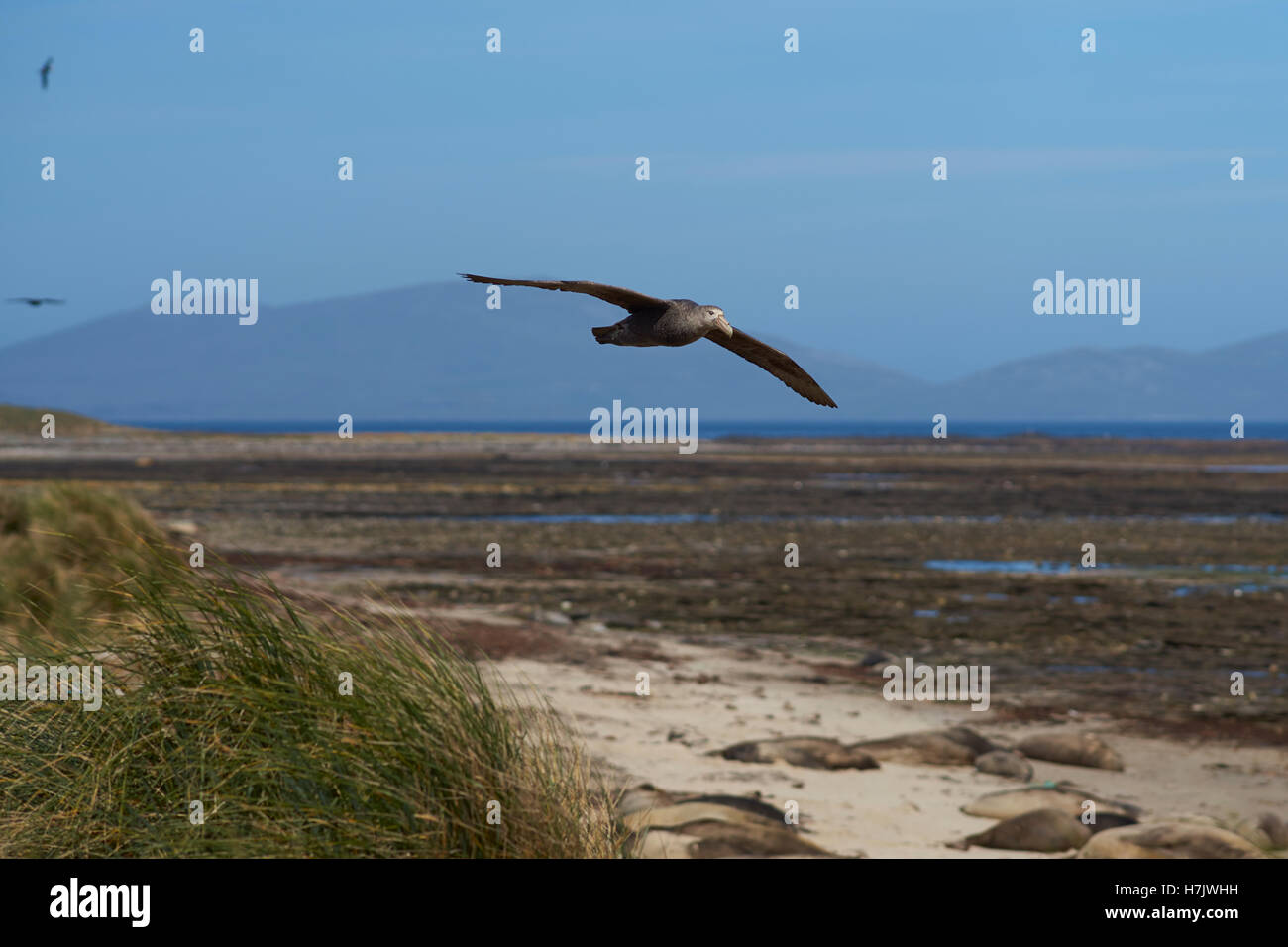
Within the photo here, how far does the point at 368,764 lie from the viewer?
580 centimetres

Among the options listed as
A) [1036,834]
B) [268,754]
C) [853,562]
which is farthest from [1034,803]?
[853,562]

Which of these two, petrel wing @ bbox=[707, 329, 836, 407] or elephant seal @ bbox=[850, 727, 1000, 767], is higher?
petrel wing @ bbox=[707, 329, 836, 407]

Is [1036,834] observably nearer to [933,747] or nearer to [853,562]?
[933,747]

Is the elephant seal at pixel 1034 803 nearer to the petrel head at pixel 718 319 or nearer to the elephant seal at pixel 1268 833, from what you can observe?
the elephant seal at pixel 1268 833

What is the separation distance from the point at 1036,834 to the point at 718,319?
735cm

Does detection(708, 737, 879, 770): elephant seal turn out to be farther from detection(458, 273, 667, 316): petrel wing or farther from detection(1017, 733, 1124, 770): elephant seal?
detection(458, 273, 667, 316): petrel wing

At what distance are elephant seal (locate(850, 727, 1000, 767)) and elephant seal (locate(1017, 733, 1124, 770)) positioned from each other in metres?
0.52

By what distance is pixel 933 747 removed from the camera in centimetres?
1196

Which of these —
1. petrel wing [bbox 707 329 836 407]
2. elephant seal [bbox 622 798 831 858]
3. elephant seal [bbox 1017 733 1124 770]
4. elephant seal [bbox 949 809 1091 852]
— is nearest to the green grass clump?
elephant seal [bbox 622 798 831 858]

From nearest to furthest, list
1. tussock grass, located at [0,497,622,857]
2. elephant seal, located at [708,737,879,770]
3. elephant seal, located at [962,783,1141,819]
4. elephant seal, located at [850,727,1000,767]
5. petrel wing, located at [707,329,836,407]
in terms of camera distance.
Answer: petrel wing, located at [707,329,836,407]
tussock grass, located at [0,497,622,857]
elephant seal, located at [962,783,1141,819]
elephant seal, located at [708,737,879,770]
elephant seal, located at [850,727,1000,767]

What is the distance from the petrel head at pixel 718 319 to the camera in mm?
3324

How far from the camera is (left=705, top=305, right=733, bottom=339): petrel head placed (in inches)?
131
